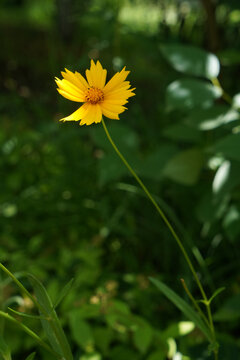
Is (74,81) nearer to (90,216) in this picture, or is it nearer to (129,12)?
(90,216)

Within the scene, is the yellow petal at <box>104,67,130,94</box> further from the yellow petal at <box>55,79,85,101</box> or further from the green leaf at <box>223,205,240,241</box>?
the green leaf at <box>223,205,240,241</box>

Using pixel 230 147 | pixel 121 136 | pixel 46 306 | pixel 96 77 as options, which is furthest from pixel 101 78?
pixel 121 136

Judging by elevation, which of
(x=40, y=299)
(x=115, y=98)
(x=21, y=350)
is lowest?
(x=21, y=350)

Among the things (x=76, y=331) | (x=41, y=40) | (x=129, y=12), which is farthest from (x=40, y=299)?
(x=129, y=12)

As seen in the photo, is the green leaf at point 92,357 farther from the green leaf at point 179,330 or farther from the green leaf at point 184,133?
the green leaf at point 184,133

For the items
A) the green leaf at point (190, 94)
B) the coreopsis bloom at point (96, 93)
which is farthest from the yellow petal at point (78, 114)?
the green leaf at point (190, 94)

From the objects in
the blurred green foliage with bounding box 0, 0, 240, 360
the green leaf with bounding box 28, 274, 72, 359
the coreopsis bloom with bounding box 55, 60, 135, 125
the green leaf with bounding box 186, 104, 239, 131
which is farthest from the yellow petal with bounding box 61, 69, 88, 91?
the green leaf with bounding box 186, 104, 239, 131

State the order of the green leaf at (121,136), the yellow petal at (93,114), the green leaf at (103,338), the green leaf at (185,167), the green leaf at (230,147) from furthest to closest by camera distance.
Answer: the green leaf at (121,136) < the green leaf at (185,167) < the green leaf at (103,338) < the green leaf at (230,147) < the yellow petal at (93,114)

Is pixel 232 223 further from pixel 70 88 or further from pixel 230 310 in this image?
pixel 70 88
